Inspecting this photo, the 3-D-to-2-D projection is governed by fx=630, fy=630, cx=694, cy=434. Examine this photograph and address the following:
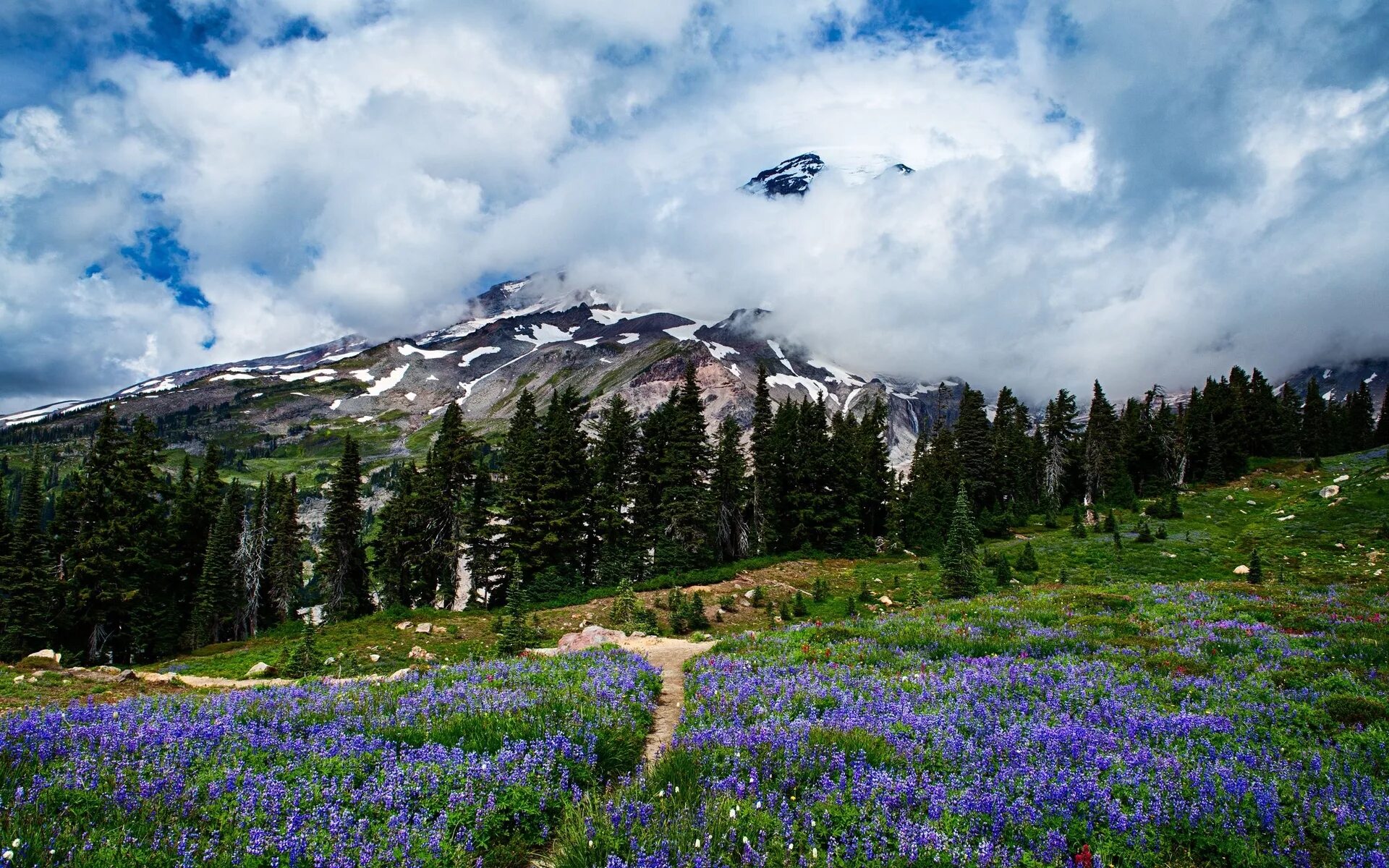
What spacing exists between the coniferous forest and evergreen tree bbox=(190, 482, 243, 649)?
0.18 metres

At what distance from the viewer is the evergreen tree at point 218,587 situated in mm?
48281

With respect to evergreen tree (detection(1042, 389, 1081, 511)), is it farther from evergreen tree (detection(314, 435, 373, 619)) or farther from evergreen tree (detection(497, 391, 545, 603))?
evergreen tree (detection(314, 435, 373, 619))

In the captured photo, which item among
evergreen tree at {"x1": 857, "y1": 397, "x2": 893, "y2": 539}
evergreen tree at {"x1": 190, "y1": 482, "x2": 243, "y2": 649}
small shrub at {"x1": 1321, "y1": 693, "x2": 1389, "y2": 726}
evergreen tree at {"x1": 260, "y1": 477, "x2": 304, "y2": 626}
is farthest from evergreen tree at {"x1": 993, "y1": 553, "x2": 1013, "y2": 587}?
evergreen tree at {"x1": 260, "y1": 477, "x2": 304, "y2": 626}

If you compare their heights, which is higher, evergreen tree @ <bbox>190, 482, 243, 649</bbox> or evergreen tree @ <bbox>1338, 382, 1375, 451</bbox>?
evergreen tree @ <bbox>1338, 382, 1375, 451</bbox>

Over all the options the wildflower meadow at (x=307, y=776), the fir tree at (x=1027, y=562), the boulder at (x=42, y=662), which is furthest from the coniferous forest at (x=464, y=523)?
the wildflower meadow at (x=307, y=776)

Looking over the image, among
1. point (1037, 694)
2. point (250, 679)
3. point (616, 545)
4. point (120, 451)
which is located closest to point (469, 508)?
point (616, 545)

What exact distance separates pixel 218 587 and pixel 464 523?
20.9 m

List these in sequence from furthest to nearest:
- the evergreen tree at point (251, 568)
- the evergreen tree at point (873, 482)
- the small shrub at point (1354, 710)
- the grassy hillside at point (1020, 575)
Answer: the evergreen tree at point (873, 482)
the evergreen tree at point (251, 568)
the grassy hillside at point (1020, 575)
the small shrub at point (1354, 710)

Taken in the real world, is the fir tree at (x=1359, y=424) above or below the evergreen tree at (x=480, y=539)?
above

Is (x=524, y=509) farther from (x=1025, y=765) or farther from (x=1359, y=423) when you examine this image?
(x=1359, y=423)

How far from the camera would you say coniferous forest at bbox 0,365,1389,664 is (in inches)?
1596

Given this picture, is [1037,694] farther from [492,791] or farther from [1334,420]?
[1334,420]

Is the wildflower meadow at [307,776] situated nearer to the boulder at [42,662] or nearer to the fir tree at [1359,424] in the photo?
the boulder at [42,662]

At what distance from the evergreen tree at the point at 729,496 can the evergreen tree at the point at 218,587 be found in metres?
39.7
